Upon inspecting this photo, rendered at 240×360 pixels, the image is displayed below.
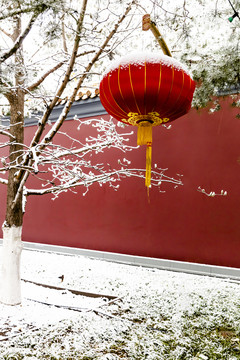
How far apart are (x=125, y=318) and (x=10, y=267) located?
1.37 metres

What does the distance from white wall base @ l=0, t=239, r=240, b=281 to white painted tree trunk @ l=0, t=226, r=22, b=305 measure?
2.52 meters

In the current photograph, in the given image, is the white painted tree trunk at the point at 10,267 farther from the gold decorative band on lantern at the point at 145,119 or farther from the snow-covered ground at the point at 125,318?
the gold decorative band on lantern at the point at 145,119

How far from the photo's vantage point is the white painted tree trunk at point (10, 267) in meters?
3.51

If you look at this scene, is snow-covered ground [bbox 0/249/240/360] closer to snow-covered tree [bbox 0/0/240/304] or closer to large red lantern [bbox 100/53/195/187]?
snow-covered tree [bbox 0/0/240/304]

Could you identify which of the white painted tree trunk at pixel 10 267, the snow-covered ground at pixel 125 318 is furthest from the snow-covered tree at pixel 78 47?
the snow-covered ground at pixel 125 318

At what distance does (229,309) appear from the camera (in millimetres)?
3613

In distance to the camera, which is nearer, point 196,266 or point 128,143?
point 196,266

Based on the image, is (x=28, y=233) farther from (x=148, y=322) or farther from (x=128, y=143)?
(x=148, y=322)

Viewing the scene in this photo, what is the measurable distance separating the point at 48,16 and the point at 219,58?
1571mm

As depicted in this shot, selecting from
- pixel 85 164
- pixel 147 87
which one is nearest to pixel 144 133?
pixel 147 87

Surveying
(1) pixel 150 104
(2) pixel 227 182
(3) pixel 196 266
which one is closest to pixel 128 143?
(2) pixel 227 182

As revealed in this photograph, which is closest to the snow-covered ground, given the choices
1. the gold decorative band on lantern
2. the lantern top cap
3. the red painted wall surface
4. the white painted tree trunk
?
the white painted tree trunk

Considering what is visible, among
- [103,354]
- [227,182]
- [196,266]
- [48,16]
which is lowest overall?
[103,354]

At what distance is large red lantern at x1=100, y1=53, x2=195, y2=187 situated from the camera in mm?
2035
